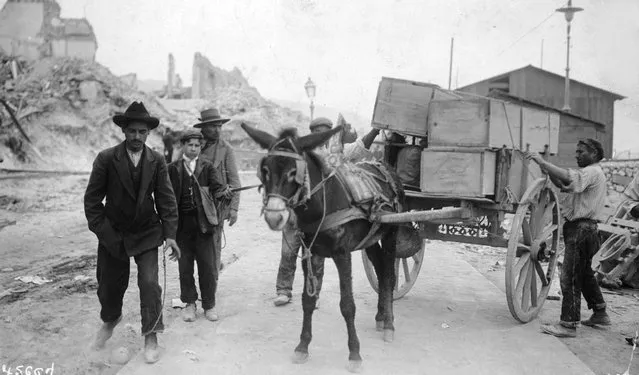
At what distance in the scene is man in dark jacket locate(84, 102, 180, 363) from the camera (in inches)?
153

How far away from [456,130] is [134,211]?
122 inches

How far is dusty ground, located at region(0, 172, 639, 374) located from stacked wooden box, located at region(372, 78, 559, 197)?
1880mm

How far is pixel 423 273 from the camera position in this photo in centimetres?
755

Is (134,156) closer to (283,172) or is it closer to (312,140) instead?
(283,172)

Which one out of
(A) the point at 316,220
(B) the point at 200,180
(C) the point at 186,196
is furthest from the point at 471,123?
(C) the point at 186,196

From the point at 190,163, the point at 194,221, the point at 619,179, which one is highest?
the point at 619,179

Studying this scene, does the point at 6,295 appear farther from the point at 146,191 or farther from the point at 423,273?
the point at 423,273

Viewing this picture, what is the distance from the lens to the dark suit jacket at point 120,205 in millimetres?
3873

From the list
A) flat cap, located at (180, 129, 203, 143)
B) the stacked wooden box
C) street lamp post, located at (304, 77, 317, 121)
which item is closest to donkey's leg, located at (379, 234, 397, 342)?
the stacked wooden box

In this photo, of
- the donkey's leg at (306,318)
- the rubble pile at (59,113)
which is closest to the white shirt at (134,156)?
the donkey's leg at (306,318)

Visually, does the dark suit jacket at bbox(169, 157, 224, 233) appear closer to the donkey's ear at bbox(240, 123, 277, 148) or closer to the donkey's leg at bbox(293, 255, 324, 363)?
the donkey's leg at bbox(293, 255, 324, 363)

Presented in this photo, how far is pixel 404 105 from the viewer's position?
4980 millimetres

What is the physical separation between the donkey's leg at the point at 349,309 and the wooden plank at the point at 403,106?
5.57 feet

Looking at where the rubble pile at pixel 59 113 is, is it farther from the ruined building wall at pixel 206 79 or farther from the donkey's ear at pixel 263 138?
the ruined building wall at pixel 206 79
